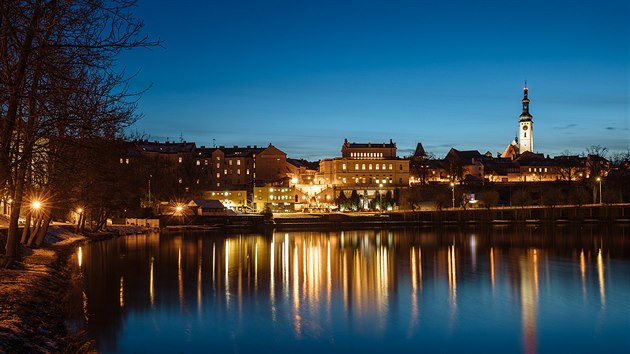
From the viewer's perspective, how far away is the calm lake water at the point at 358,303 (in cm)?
1572

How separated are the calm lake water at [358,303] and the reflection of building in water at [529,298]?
0.16ft

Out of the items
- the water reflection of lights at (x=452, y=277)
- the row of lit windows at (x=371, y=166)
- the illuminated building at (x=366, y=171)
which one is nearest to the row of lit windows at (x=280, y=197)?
the illuminated building at (x=366, y=171)

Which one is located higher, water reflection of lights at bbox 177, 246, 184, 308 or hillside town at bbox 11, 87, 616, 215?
hillside town at bbox 11, 87, 616, 215

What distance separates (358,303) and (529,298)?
656cm

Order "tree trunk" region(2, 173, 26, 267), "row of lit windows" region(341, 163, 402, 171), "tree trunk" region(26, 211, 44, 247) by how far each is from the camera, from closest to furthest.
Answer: "tree trunk" region(2, 173, 26, 267)
"tree trunk" region(26, 211, 44, 247)
"row of lit windows" region(341, 163, 402, 171)

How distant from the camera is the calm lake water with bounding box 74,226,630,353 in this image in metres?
15.7

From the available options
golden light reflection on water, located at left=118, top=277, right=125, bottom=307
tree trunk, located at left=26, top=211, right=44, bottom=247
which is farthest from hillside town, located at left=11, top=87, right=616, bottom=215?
golden light reflection on water, located at left=118, top=277, right=125, bottom=307

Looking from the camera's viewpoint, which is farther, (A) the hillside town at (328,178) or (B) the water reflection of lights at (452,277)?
(A) the hillside town at (328,178)

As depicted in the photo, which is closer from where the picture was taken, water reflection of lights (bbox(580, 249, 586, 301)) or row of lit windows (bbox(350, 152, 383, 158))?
water reflection of lights (bbox(580, 249, 586, 301))

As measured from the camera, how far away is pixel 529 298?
888 inches

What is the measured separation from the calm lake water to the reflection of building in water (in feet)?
0.16

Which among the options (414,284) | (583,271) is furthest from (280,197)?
(414,284)

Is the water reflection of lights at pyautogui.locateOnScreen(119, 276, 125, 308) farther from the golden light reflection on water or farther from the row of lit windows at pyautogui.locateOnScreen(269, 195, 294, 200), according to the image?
the row of lit windows at pyautogui.locateOnScreen(269, 195, 294, 200)

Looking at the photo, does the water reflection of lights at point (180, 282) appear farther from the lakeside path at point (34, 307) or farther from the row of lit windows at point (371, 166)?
the row of lit windows at point (371, 166)
